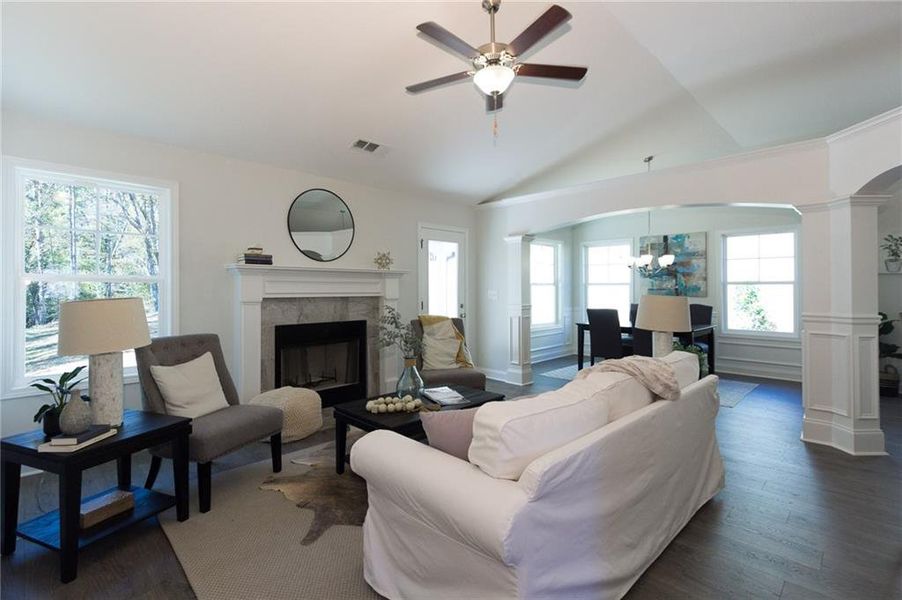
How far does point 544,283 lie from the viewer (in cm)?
767

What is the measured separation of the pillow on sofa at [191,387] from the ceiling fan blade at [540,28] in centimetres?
276

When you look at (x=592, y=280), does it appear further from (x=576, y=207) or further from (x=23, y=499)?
(x=23, y=499)

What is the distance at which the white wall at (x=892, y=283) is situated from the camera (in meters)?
5.05

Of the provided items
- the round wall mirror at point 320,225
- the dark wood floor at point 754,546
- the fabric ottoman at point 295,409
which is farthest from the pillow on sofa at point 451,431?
the round wall mirror at point 320,225

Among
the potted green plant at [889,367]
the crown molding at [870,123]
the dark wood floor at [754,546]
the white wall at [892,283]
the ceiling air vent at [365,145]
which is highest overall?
the ceiling air vent at [365,145]

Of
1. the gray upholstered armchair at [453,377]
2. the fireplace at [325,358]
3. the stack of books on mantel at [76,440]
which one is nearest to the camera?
the stack of books on mantel at [76,440]

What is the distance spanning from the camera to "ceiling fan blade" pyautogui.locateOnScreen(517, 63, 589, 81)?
2469 millimetres

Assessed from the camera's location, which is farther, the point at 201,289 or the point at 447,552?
the point at 201,289

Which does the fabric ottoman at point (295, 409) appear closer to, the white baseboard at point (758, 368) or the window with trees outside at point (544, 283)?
the window with trees outside at point (544, 283)

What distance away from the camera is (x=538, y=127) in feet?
15.4

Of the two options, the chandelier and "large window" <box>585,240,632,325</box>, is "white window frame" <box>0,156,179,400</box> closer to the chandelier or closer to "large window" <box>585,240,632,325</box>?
the chandelier

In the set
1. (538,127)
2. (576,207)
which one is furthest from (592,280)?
(538,127)

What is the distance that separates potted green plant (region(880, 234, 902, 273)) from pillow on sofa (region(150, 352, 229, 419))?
697 cm

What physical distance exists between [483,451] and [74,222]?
3.58 meters
